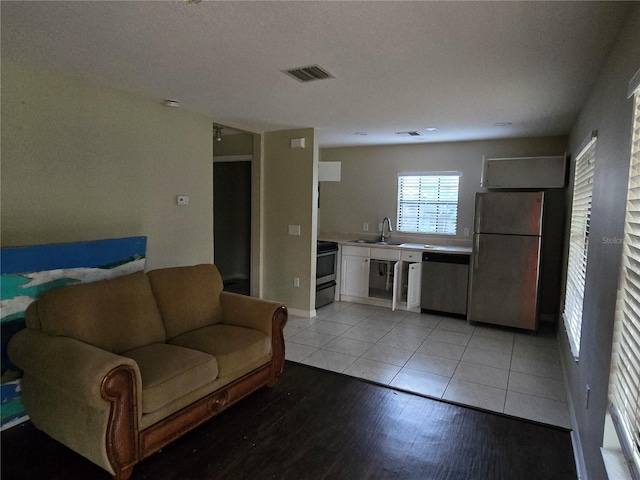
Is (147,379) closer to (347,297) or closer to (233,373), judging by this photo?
(233,373)

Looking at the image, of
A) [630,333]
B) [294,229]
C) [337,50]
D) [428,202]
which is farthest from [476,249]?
[630,333]

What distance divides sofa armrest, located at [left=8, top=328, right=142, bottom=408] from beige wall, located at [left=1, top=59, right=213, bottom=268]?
2.61ft

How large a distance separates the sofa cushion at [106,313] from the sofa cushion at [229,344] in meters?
0.25

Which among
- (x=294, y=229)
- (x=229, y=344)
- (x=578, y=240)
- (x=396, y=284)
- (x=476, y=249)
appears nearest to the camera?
(x=229, y=344)

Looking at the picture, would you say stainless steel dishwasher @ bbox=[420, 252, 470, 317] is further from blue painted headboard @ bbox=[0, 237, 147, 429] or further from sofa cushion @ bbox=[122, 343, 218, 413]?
blue painted headboard @ bbox=[0, 237, 147, 429]

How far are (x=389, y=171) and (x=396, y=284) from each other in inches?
72.7

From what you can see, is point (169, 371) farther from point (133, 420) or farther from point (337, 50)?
point (337, 50)

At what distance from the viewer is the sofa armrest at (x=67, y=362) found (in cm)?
185

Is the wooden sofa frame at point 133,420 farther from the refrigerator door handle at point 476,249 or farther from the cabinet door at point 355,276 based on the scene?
the refrigerator door handle at point 476,249

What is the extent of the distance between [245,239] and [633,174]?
20.3 feet

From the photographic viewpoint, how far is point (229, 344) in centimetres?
266

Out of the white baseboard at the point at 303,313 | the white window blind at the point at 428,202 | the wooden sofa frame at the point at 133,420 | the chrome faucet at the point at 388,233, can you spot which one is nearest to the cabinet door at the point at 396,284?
the chrome faucet at the point at 388,233

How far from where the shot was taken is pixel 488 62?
2391 mm

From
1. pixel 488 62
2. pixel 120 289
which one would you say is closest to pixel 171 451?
pixel 120 289
